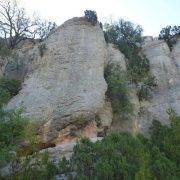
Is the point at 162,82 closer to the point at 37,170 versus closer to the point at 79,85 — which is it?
the point at 79,85

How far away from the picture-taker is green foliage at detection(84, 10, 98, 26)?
108 ft

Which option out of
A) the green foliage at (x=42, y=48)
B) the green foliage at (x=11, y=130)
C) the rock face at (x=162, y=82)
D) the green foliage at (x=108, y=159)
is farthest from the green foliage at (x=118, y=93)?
the green foliage at (x=11, y=130)

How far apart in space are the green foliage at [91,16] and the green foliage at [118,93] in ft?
18.7

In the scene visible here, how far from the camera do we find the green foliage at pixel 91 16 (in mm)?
32969

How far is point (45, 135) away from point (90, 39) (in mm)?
9260

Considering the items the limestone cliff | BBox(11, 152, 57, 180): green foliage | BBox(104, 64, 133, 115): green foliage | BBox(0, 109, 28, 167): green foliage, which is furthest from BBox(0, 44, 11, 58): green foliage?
BBox(11, 152, 57, 180): green foliage

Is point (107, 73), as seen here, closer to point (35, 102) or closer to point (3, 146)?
point (35, 102)

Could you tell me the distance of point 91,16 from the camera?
3316cm

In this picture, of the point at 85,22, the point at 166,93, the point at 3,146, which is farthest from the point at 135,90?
the point at 3,146

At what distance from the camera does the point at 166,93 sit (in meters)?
29.4

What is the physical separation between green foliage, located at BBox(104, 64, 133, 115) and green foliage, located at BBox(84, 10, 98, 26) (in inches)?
224

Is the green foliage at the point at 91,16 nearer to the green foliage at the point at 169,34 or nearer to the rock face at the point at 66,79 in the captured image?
the rock face at the point at 66,79

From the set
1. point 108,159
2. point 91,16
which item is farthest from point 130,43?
point 108,159

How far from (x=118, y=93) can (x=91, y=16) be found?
7.81 m
